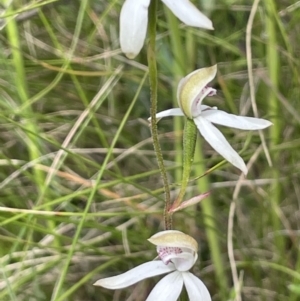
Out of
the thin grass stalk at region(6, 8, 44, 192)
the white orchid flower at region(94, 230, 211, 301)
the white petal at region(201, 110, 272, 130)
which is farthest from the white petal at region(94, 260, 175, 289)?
the thin grass stalk at region(6, 8, 44, 192)

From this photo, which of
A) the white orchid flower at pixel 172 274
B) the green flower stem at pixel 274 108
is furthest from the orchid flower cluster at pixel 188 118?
the green flower stem at pixel 274 108

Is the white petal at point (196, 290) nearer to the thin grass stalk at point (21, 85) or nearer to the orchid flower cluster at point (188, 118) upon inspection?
the orchid flower cluster at point (188, 118)

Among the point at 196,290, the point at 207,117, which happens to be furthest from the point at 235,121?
the point at 196,290

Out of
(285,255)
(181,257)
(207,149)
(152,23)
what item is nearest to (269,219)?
(285,255)

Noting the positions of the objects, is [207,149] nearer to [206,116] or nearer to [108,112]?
[108,112]

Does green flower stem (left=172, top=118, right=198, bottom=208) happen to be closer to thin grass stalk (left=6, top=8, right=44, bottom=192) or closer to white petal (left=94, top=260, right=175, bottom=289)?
white petal (left=94, top=260, right=175, bottom=289)

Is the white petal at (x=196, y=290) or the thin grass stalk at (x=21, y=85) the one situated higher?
the thin grass stalk at (x=21, y=85)
